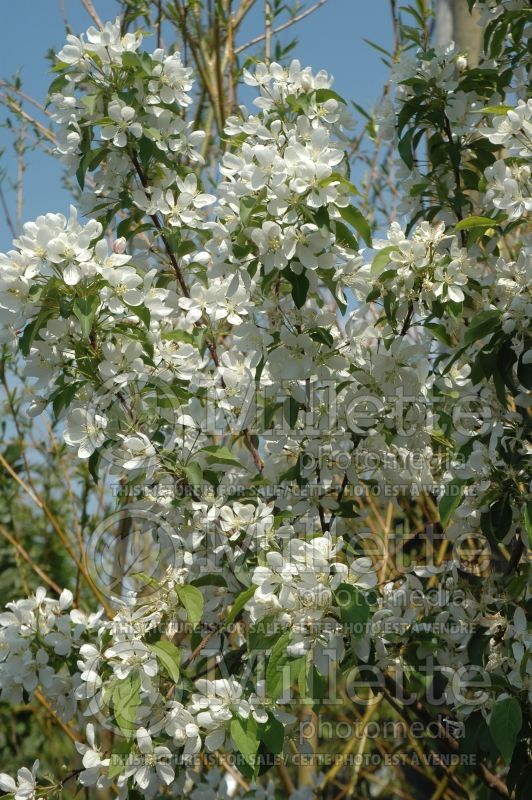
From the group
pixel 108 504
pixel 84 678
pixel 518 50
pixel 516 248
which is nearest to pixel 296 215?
pixel 518 50

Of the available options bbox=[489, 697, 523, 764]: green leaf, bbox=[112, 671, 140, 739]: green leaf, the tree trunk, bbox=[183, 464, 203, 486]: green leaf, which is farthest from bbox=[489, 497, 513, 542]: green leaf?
the tree trunk

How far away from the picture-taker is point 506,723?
4.74ft

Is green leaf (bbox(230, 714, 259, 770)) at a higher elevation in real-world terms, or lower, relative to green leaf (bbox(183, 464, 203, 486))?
lower

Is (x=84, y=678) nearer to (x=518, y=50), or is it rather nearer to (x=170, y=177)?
(x=170, y=177)

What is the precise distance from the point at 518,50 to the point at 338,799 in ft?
7.97

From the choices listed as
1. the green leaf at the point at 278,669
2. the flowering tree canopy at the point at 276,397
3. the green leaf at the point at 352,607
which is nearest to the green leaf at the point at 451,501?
the flowering tree canopy at the point at 276,397

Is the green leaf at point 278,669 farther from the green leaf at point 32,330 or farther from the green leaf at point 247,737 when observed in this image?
the green leaf at point 32,330

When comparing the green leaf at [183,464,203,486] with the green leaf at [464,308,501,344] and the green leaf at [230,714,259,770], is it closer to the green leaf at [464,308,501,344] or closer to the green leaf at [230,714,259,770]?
the green leaf at [230,714,259,770]

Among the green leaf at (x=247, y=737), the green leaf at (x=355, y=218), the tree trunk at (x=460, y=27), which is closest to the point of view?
the green leaf at (x=247, y=737)

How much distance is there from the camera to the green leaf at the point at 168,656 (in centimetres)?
155

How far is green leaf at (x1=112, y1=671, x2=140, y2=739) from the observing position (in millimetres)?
1567

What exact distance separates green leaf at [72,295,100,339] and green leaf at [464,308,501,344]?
26.6 inches

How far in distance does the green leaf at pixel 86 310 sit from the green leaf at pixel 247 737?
76cm

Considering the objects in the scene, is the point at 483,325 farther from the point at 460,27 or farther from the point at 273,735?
the point at 460,27
